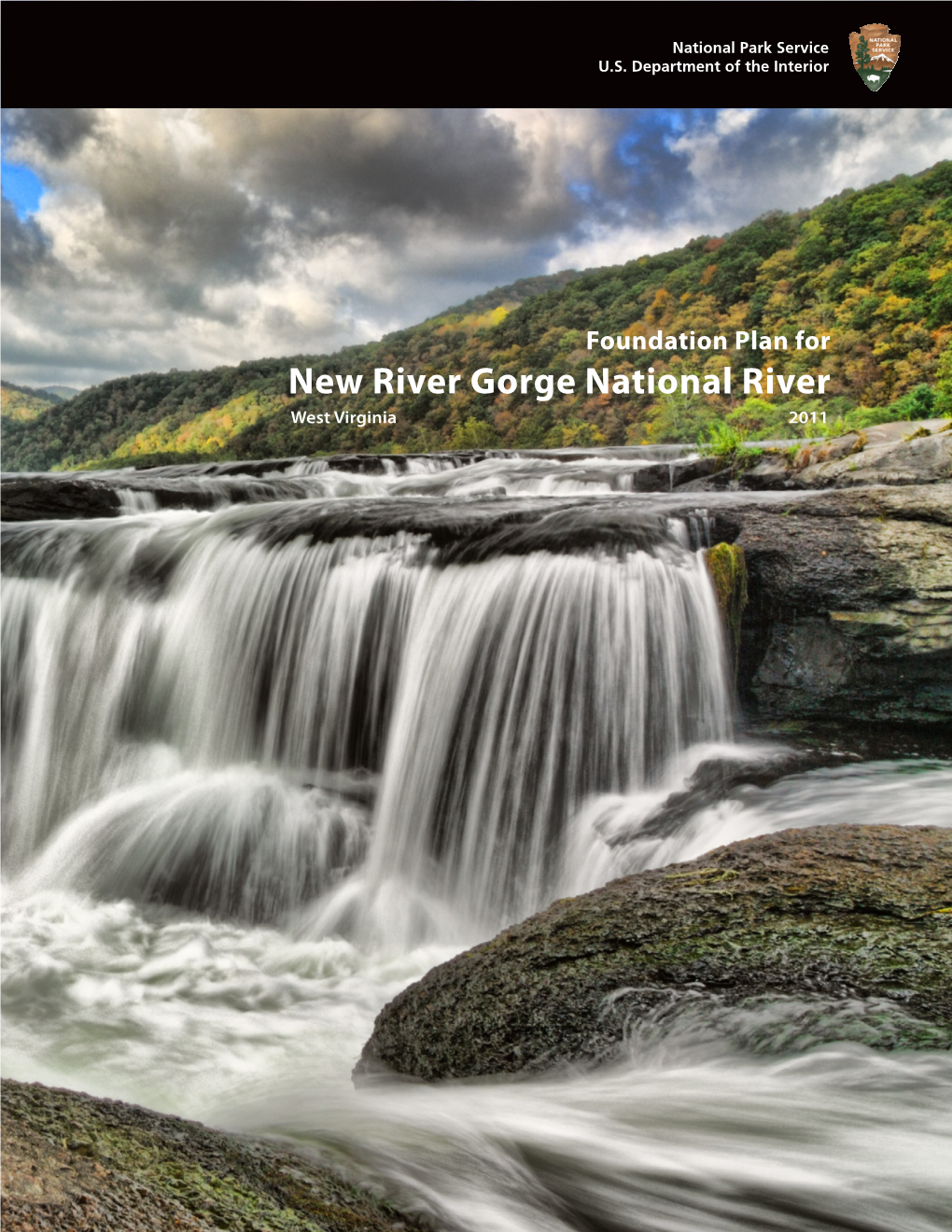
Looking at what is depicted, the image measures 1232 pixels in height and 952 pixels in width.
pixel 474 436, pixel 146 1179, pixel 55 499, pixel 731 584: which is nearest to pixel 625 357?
pixel 474 436

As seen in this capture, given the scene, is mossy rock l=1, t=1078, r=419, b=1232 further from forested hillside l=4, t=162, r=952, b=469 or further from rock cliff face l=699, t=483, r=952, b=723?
forested hillside l=4, t=162, r=952, b=469

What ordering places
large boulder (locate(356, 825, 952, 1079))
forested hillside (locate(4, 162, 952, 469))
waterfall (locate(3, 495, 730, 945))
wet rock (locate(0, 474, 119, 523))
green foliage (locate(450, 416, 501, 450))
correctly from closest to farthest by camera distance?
large boulder (locate(356, 825, 952, 1079)), waterfall (locate(3, 495, 730, 945)), wet rock (locate(0, 474, 119, 523)), forested hillside (locate(4, 162, 952, 469)), green foliage (locate(450, 416, 501, 450))

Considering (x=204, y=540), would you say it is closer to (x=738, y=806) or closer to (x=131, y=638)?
(x=131, y=638)

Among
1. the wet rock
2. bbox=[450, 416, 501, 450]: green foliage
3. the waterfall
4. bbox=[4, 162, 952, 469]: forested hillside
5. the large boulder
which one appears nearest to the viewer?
the large boulder

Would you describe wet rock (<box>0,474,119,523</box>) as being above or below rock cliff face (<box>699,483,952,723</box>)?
above

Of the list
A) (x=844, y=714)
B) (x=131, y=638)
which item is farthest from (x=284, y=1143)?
(x=131, y=638)

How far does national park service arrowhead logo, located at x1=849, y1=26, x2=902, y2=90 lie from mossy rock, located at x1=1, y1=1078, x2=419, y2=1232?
616 cm

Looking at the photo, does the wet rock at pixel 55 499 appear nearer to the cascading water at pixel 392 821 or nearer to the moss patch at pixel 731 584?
the cascading water at pixel 392 821

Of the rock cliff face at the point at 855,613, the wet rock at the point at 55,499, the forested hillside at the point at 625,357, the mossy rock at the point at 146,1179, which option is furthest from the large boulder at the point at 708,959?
the forested hillside at the point at 625,357

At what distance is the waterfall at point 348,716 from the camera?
4949mm

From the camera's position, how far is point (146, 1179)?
124cm

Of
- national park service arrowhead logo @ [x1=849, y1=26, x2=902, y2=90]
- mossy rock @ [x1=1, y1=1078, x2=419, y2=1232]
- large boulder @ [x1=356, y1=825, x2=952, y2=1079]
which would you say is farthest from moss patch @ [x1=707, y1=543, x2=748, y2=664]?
mossy rock @ [x1=1, y1=1078, x2=419, y2=1232]

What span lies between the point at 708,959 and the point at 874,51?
17.8ft

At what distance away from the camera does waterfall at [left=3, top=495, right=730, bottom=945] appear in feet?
16.2
